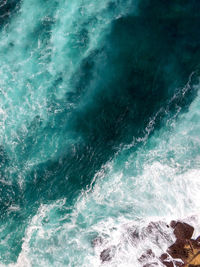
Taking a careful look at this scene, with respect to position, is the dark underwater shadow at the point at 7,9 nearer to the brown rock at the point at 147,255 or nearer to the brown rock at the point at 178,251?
the brown rock at the point at 147,255

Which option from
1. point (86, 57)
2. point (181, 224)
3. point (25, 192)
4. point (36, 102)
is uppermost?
point (86, 57)

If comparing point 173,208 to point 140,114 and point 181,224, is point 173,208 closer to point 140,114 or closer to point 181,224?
point 181,224

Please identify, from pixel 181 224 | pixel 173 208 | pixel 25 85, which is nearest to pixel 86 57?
pixel 25 85

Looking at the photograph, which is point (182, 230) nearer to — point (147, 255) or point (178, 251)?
point (178, 251)

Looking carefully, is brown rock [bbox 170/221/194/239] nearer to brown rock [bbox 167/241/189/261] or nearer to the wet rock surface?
the wet rock surface

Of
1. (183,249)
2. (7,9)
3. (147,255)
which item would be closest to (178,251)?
(183,249)

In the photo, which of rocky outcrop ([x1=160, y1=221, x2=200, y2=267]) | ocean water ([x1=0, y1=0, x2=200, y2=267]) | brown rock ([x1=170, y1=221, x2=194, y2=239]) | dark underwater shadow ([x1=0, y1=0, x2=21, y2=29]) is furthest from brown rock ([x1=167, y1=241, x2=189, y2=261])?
dark underwater shadow ([x1=0, y1=0, x2=21, y2=29])

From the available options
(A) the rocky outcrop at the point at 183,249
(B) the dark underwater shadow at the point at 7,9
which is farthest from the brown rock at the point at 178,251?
(B) the dark underwater shadow at the point at 7,9

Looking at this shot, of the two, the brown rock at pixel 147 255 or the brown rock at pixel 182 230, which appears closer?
the brown rock at pixel 182 230
